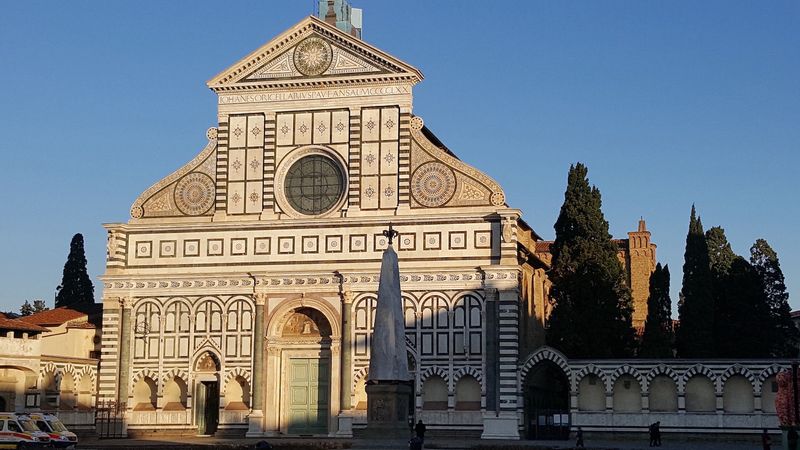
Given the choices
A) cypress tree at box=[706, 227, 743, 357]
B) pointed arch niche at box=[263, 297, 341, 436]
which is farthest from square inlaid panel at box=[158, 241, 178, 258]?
cypress tree at box=[706, 227, 743, 357]

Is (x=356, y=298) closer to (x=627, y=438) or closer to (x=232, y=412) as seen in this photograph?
(x=232, y=412)

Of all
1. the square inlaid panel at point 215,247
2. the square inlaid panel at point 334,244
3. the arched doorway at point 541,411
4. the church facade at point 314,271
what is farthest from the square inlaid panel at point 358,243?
the arched doorway at point 541,411

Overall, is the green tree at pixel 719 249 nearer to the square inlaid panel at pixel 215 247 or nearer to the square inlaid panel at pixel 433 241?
the square inlaid panel at pixel 433 241

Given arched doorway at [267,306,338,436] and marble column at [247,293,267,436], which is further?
arched doorway at [267,306,338,436]

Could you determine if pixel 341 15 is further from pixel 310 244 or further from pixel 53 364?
pixel 53 364

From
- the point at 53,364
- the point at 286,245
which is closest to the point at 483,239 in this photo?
the point at 286,245

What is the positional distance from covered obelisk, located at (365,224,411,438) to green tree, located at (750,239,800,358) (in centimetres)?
2775

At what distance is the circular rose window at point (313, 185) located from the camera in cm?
4781

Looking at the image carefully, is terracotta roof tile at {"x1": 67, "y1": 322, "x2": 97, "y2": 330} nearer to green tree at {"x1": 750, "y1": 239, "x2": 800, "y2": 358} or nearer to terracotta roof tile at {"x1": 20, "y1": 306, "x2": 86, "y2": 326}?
terracotta roof tile at {"x1": 20, "y1": 306, "x2": 86, "y2": 326}

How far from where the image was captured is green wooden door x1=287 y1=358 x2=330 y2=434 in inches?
1825

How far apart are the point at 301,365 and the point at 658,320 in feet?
52.7

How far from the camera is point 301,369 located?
47062 mm

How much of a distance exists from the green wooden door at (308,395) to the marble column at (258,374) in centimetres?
121

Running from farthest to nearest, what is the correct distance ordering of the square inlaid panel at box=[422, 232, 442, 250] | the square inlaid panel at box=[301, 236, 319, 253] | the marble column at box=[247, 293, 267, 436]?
1. the square inlaid panel at box=[301, 236, 319, 253]
2. the marble column at box=[247, 293, 267, 436]
3. the square inlaid panel at box=[422, 232, 442, 250]
